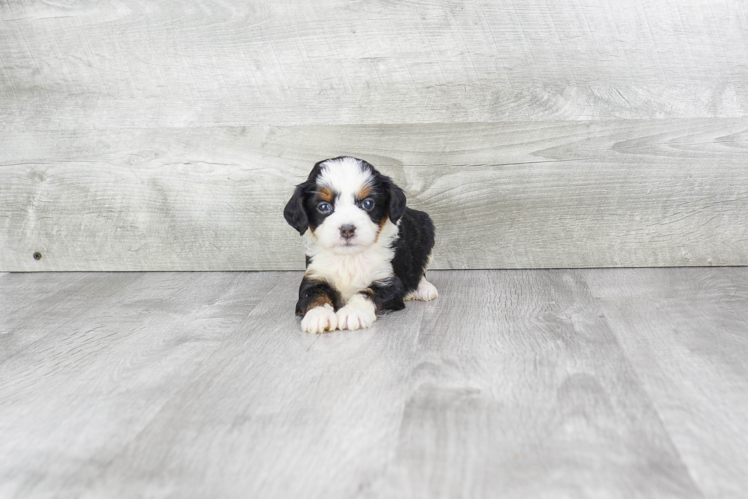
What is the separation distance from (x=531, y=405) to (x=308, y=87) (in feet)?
5.58

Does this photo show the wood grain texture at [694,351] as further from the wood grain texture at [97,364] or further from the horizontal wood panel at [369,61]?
the wood grain texture at [97,364]

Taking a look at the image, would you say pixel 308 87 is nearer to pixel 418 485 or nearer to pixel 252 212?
pixel 252 212

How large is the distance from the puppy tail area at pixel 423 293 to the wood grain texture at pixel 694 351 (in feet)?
1.82

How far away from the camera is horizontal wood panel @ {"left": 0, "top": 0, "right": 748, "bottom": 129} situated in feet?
8.60

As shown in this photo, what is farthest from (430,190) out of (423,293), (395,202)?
(395,202)

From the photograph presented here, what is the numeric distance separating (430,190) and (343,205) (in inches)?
29.3

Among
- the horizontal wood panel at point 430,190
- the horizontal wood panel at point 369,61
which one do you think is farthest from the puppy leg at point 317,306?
the horizontal wood panel at point 369,61

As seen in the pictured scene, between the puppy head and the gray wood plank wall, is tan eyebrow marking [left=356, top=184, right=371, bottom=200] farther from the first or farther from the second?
the gray wood plank wall

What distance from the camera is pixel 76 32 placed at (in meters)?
2.85

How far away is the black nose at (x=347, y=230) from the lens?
2076mm

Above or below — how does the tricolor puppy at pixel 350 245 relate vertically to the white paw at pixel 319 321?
above

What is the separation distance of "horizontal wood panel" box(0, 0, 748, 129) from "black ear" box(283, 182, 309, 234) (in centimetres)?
71

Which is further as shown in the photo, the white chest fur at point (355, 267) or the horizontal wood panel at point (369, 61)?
the horizontal wood panel at point (369, 61)

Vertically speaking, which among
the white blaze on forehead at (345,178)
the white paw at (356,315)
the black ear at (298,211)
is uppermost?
the white blaze on forehead at (345,178)
